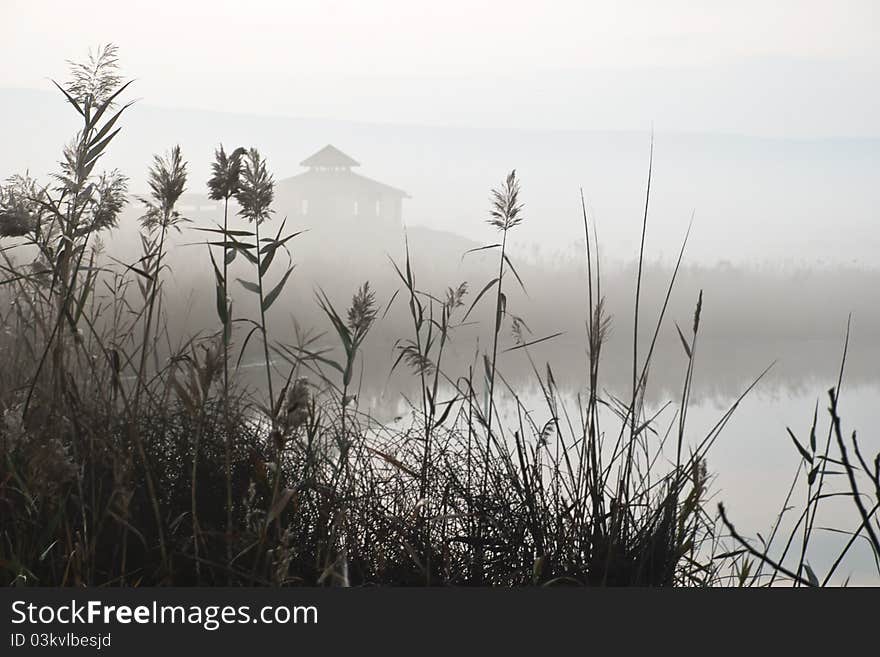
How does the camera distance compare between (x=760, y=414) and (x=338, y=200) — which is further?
(x=338, y=200)

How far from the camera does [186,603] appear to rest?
117cm

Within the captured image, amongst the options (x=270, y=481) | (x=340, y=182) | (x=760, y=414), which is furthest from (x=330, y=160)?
(x=270, y=481)

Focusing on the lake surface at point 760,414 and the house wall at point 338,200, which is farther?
the house wall at point 338,200

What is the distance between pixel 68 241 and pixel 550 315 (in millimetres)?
5393

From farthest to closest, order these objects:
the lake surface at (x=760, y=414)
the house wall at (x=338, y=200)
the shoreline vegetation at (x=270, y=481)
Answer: the house wall at (x=338, y=200) → the lake surface at (x=760, y=414) → the shoreline vegetation at (x=270, y=481)

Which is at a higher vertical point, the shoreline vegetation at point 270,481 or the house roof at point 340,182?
the house roof at point 340,182

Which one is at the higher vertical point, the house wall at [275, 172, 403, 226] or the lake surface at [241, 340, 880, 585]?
the house wall at [275, 172, 403, 226]

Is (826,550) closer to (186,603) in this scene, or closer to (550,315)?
(186,603)

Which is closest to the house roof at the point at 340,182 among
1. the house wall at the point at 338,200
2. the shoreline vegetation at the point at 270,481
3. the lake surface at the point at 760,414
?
the house wall at the point at 338,200

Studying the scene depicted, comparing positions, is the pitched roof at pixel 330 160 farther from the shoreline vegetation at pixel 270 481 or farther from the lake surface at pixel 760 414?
the shoreline vegetation at pixel 270 481

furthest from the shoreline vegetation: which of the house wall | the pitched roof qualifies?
the pitched roof

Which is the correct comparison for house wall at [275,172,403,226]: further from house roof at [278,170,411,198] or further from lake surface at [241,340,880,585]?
lake surface at [241,340,880,585]

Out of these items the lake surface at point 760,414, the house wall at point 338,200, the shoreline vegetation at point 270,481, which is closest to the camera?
the shoreline vegetation at point 270,481

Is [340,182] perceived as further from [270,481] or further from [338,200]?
[270,481]
